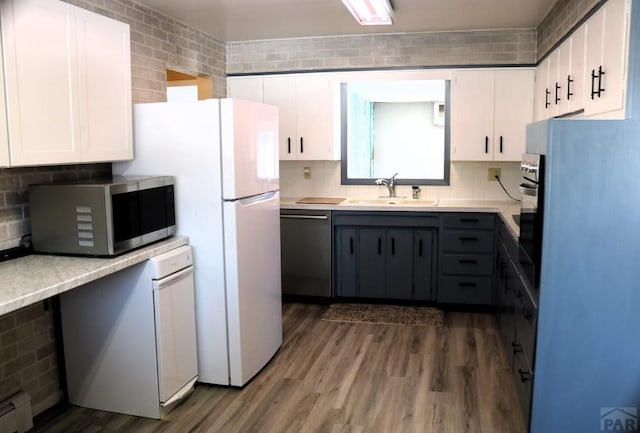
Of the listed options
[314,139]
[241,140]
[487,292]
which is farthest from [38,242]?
[487,292]

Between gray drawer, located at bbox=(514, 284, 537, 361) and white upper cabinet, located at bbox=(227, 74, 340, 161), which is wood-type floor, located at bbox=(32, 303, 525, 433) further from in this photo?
white upper cabinet, located at bbox=(227, 74, 340, 161)

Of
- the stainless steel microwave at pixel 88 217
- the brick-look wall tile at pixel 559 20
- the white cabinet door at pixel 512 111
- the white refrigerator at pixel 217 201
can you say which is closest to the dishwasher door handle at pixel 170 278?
the white refrigerator at pixel 217 201

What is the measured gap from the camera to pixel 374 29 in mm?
4652

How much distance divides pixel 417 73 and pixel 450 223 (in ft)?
4.55

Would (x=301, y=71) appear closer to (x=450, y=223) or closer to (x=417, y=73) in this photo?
(x=417, y=73)

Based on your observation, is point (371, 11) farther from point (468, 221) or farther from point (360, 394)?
point (360, 394)

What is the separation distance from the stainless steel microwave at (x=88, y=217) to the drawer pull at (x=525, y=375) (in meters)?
2.06

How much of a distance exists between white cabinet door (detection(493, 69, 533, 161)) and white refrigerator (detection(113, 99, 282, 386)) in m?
2.34

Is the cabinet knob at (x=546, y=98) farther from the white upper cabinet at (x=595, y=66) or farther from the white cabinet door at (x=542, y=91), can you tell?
the white upper cabinet at (x=595, y=66)

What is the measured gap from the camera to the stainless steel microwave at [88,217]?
8.56ft

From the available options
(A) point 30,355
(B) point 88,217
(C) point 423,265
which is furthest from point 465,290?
(A) point 30,355

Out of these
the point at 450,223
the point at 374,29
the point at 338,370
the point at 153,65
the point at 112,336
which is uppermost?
the point at 374,29

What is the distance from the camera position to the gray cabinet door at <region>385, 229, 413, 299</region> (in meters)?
4.68

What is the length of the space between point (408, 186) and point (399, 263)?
849 mm
